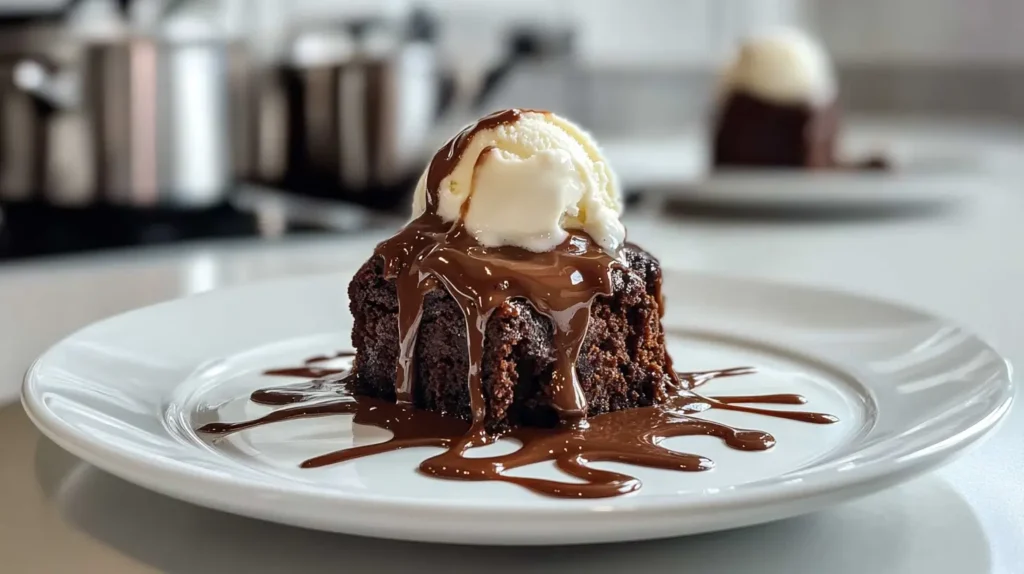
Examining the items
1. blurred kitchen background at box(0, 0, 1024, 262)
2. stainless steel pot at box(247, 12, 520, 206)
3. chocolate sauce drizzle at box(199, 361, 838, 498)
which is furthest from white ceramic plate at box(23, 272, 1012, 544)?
stainless steel pot at box(247, 12, 520, 206)

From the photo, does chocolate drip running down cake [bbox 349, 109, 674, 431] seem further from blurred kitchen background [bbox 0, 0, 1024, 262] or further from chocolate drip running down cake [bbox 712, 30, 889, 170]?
chocolate drip running down cake [bbox 712, 30, 889, 170]

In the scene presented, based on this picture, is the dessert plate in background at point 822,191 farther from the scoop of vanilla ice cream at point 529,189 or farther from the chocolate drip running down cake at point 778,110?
the scoop of vanilla ice cream at point 529,189

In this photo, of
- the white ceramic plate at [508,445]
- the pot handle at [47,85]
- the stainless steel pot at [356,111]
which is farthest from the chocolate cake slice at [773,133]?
the pot handle at [47,85]

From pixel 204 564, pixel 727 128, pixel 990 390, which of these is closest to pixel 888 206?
pixel 727 128

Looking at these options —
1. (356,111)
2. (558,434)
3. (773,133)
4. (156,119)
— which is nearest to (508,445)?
(558,434)

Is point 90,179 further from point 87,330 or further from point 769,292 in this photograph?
point 769,292

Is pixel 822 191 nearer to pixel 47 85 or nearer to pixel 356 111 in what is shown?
pixel 356 111
